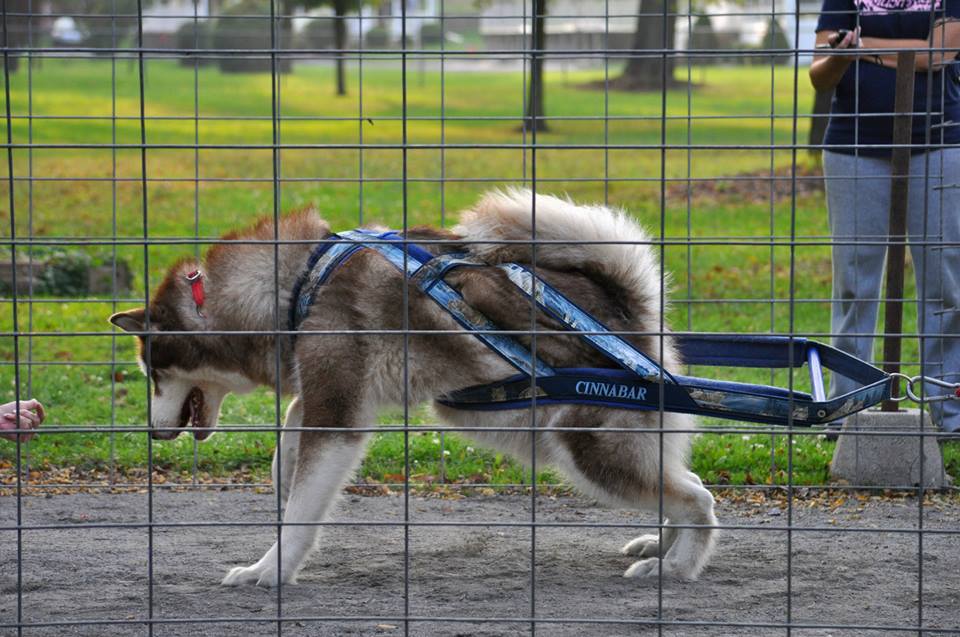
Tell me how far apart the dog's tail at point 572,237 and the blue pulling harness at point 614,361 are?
12cm

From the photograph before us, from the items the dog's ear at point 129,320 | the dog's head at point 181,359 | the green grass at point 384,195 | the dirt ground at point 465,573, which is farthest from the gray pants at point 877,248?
the dog's ear at point 129,320

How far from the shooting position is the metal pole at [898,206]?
5.48 metres

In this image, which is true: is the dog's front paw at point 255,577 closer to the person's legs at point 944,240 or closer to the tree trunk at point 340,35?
the person's legs at point 944,240

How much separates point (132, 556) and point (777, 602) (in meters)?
2.40

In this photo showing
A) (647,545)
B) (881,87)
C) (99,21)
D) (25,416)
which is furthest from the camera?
(99,21)

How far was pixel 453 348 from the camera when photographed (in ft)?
15.3

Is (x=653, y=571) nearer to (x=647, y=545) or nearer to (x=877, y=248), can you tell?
(x=647, y=545)

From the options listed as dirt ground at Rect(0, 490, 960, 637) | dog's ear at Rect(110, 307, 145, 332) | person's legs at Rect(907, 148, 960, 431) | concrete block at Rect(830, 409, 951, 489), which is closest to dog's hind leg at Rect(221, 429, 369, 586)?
dirt ground at Rect(0, 490, 960, 637)

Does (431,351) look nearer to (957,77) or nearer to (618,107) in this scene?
(957,77)

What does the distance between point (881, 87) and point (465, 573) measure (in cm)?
332

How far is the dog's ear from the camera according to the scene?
4777 mm

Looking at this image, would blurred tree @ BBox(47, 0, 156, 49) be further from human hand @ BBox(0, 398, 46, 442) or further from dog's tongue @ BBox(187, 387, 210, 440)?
human hand @ BBox(0, 398, 46, 442)

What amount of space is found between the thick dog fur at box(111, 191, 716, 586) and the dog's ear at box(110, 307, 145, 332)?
2cm

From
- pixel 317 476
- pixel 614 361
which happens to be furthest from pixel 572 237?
pixel 317 476
